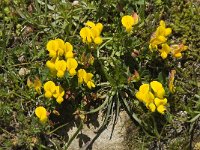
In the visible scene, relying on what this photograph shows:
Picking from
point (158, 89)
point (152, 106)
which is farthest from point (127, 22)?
point (152, 106)

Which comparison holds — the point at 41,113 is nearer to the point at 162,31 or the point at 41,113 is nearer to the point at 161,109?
the point at 161,109

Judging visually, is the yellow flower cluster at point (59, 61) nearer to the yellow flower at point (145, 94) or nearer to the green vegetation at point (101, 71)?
the green vegetation at point (101, 71)

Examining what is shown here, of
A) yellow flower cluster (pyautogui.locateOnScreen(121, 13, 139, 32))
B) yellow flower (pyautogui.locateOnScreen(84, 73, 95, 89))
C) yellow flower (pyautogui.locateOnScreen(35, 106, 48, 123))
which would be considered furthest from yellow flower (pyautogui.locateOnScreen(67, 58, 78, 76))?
yellow flower cluster (pyautogui.locateOnScreen(121, 13, 139, 32))

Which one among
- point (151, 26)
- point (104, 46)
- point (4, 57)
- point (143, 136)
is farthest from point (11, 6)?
point (143, 136)

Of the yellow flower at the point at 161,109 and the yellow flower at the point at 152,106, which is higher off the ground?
the yellow flower at the point at 152,106

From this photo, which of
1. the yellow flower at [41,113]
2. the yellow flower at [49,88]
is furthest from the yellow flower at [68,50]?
the yellow flower at [41,113]

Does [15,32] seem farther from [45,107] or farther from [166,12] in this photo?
[166,12]

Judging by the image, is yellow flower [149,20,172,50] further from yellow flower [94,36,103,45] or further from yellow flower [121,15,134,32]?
yellow flower [94,36,103,45]
